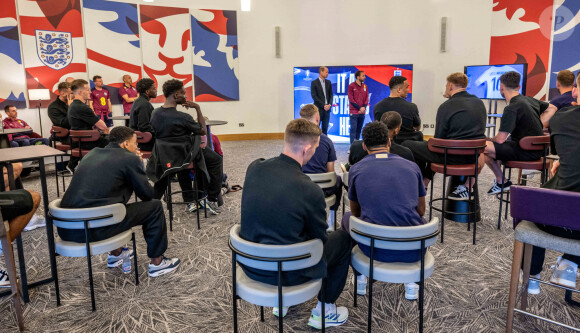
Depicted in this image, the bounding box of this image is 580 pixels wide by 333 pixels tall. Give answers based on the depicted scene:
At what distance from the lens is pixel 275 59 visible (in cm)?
994

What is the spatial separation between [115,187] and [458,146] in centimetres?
276

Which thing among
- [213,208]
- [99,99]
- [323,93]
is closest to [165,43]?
[99,99]

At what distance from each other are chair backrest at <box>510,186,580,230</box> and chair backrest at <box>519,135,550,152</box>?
184 cm

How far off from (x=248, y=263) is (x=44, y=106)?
26.0ft

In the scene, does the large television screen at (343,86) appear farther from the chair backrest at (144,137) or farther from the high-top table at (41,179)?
the high-top table at (41,179)

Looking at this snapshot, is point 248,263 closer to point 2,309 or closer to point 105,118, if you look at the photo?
point 2,309

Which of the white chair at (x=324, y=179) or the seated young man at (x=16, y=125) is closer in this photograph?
the white chair at (x=324, y=179)

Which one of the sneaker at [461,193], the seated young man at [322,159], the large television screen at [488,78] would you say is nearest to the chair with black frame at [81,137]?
the seated young man at [322,159]

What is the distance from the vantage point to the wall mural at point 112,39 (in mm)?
8406

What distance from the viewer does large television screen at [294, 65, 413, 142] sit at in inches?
363

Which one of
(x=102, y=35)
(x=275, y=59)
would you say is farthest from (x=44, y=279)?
(x=275, y=59)

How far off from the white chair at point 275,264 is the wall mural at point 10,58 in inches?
305

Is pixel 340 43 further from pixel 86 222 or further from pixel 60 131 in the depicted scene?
pixel 86 222

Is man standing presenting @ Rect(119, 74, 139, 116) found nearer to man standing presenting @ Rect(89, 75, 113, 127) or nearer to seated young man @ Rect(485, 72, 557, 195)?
man standing presenting @ Rect(89, 75, 113, 127)
